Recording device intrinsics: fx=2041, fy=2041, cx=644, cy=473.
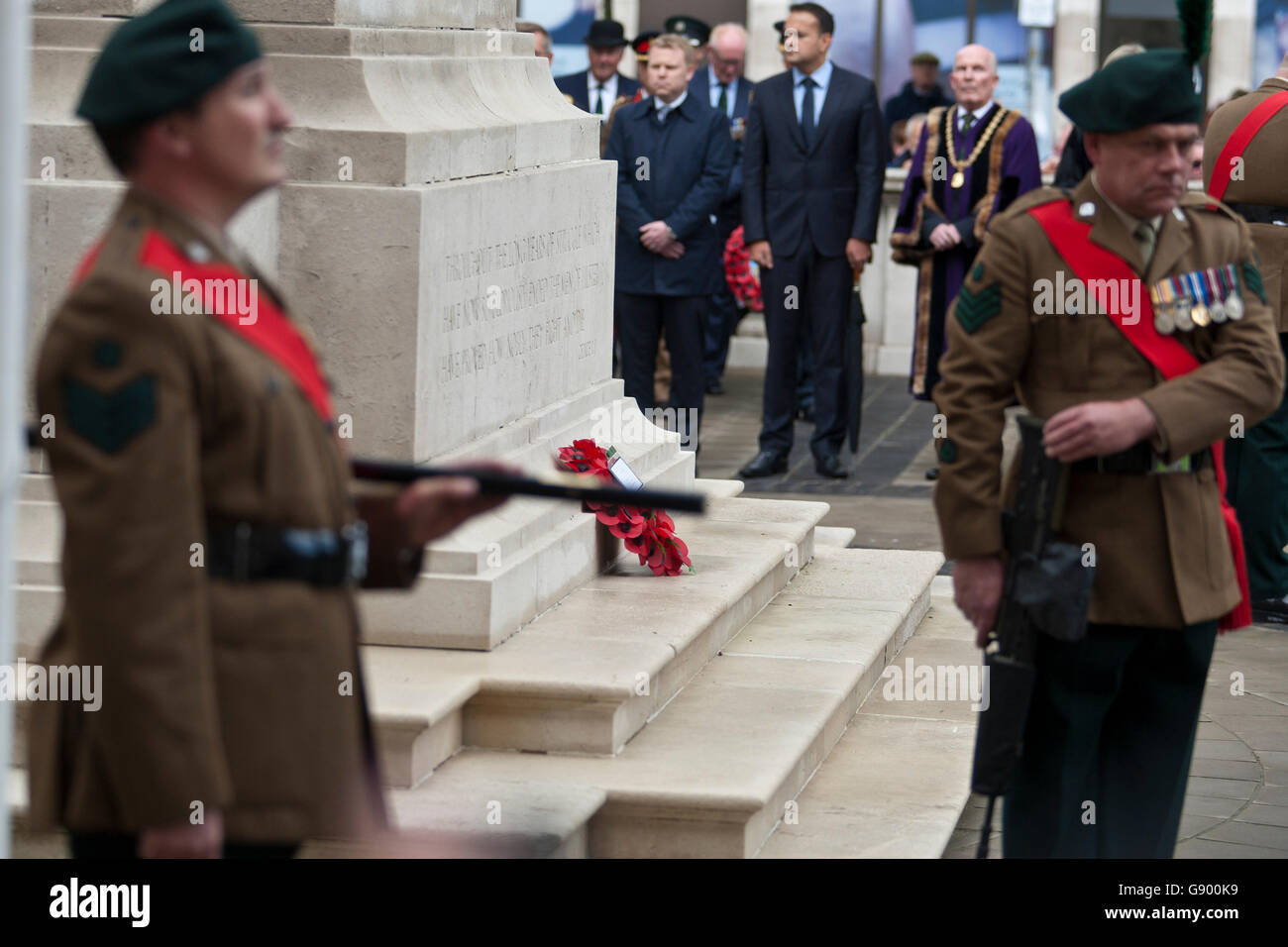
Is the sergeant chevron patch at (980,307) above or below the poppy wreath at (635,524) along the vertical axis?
above

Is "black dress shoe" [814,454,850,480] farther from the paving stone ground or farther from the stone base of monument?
the stone base of monument

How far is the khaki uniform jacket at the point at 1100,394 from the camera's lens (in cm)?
373

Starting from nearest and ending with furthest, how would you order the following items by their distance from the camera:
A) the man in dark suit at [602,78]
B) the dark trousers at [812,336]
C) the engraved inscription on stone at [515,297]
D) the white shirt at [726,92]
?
1. the engraved inscription on stone at [515,297]
2. the dark trousers at [812,336]
3. the man in dark suit at [602,78]
4. the white shirt at [726,92]

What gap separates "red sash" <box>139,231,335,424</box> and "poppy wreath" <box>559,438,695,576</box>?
3.43 m

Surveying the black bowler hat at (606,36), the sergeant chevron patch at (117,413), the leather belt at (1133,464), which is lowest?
the leather belt at (1133,464)

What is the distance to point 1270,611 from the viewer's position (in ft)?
26.0

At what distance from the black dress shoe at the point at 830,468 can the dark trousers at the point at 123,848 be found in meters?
7.93

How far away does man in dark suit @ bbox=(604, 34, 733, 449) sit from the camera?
1050 cm

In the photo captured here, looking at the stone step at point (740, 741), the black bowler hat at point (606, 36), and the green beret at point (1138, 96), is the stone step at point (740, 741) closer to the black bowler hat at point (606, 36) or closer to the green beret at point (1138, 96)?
the green beret at point (1138, 96)

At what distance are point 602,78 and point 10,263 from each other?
10711mm

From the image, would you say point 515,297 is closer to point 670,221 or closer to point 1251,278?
point 1251,278

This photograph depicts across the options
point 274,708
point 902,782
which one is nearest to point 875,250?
point 902,782

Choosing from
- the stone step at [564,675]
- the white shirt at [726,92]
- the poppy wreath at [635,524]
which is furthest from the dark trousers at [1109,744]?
the white shirt at [726,92]

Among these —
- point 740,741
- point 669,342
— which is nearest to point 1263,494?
point 740,741
